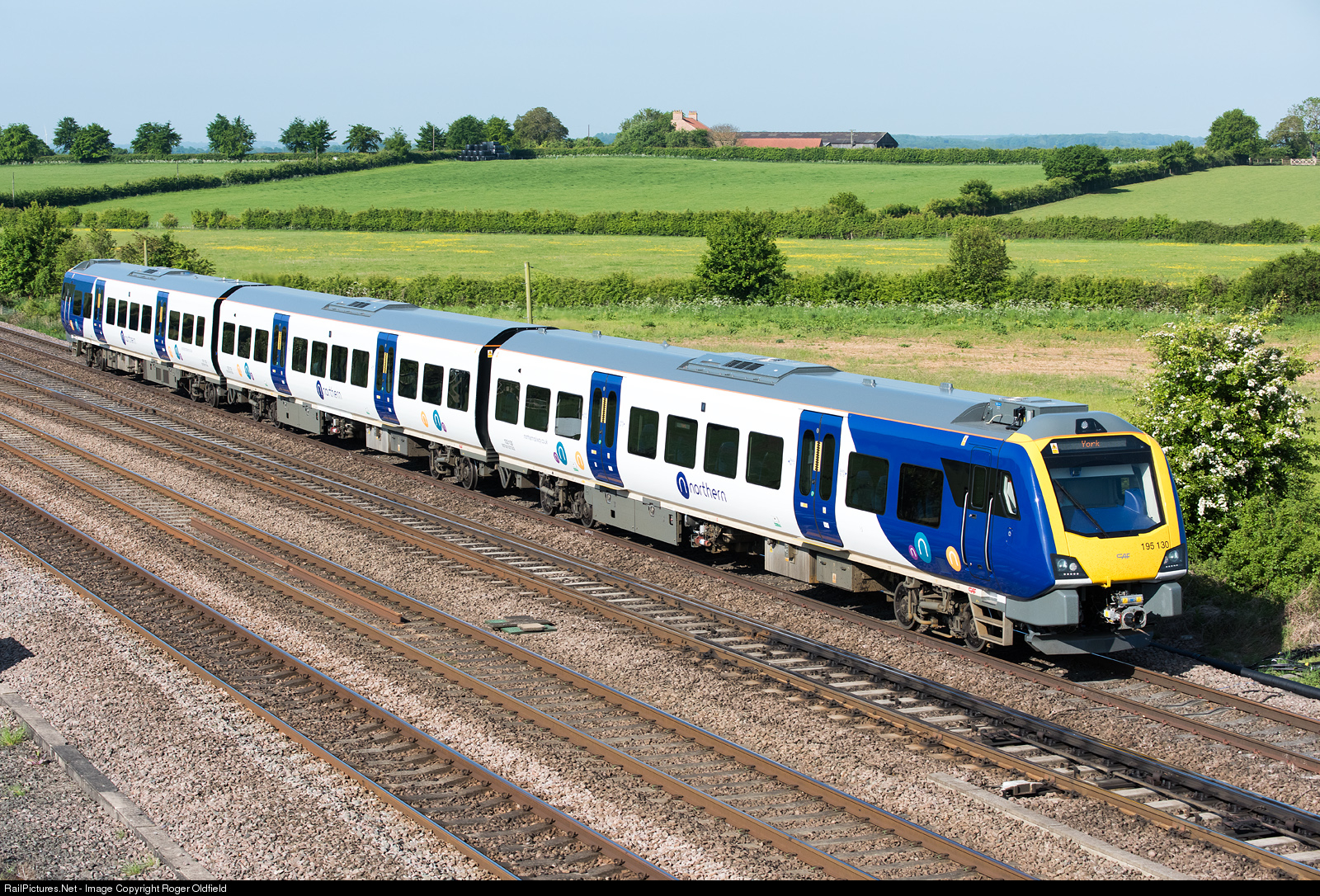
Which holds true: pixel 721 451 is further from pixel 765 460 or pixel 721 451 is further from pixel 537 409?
pixel 537 409

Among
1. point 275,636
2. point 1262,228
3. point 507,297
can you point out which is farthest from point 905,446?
point 1262,228

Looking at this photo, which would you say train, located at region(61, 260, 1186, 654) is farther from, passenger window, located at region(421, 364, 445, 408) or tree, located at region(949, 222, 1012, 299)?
tree, located at region(949, 222, 1012, 299)

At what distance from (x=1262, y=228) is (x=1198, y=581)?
8248 cm

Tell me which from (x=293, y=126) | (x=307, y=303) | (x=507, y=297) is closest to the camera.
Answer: (x=307, y=303)

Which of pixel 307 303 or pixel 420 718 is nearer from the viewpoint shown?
pixel 420 718

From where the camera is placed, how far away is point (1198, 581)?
16.9m

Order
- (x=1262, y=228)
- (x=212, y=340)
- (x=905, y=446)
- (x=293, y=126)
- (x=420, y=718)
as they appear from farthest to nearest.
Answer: (x=293, y=126)
(x=1262, y=228)
(x=212, y=340)
(x=905, y=446)
(x=420, y=718)

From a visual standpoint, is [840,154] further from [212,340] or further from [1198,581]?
[1198,581]

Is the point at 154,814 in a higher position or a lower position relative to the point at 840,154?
lower

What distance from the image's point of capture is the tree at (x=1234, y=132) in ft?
427

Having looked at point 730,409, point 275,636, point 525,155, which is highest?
point 525,155

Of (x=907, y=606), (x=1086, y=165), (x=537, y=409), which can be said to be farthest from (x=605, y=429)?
(x=1086, y=165)

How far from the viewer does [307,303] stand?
28.9 m

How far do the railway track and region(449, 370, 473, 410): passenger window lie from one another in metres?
7.15
